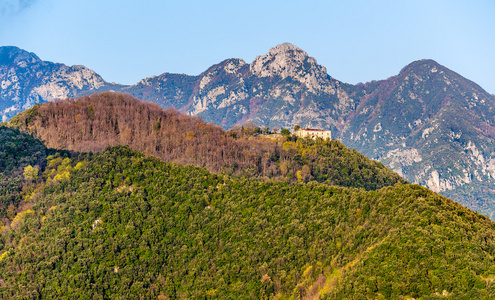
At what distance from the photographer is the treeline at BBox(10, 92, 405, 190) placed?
123375mm

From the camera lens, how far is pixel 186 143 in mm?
132625

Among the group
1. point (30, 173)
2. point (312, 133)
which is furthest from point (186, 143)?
point (312, 133)

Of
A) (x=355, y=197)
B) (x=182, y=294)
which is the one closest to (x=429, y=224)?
(x=355, y=197)

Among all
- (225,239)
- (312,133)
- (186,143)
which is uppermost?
(312,133)

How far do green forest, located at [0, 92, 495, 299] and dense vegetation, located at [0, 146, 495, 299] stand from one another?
0.20m

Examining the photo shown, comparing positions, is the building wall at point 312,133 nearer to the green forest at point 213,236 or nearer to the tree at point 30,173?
the green forest at point 213,236

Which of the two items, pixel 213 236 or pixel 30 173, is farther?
pixel 30 173

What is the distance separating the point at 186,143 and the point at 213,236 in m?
51.7

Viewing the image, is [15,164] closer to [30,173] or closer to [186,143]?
[30,173]

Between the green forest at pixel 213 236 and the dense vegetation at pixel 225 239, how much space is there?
7.7 inches

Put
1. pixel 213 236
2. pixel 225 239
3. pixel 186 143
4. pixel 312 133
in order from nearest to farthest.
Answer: pixel 225 239
pixel 213 236
pixel 186 143
pixel 312 133

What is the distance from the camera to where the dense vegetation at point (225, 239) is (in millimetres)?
59125

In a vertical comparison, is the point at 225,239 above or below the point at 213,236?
below

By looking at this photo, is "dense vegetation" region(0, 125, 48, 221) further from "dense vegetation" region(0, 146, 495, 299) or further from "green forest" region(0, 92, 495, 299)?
"dense vegetation" region(0, 146, 495, 299)
